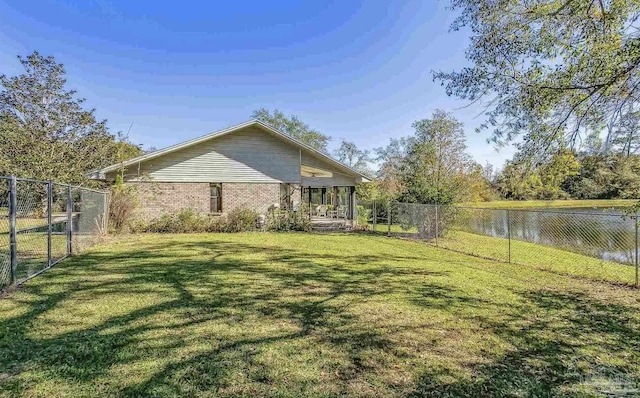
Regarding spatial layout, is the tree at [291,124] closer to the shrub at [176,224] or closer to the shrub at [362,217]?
the shrub at [362,217]

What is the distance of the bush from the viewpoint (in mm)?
16125

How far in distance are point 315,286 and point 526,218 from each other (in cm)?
819

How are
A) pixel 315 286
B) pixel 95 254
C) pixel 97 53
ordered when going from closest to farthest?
pixel 315 286 < pixel 95 254 < pixel 97 53

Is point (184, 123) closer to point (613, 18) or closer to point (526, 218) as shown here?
point (526, 218)

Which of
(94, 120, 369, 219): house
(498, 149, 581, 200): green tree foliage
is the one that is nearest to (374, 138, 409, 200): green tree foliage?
(94, 120, 369, 219): house

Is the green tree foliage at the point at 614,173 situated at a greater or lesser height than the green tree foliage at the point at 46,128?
lesser

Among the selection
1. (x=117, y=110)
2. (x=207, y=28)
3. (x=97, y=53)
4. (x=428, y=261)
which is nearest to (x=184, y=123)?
(x=117, y=110)

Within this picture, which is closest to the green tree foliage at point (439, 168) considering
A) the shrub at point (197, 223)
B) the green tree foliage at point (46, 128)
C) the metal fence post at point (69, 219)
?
the shrub at point (197, 223)

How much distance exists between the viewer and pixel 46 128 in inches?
815

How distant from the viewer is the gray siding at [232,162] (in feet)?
51.9

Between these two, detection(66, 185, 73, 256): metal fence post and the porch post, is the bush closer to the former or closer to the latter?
the porch post

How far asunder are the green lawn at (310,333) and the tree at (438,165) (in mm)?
8518

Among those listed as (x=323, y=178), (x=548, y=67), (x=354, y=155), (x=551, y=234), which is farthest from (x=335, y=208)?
(x=354, y=155)

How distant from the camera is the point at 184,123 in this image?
35.4m
